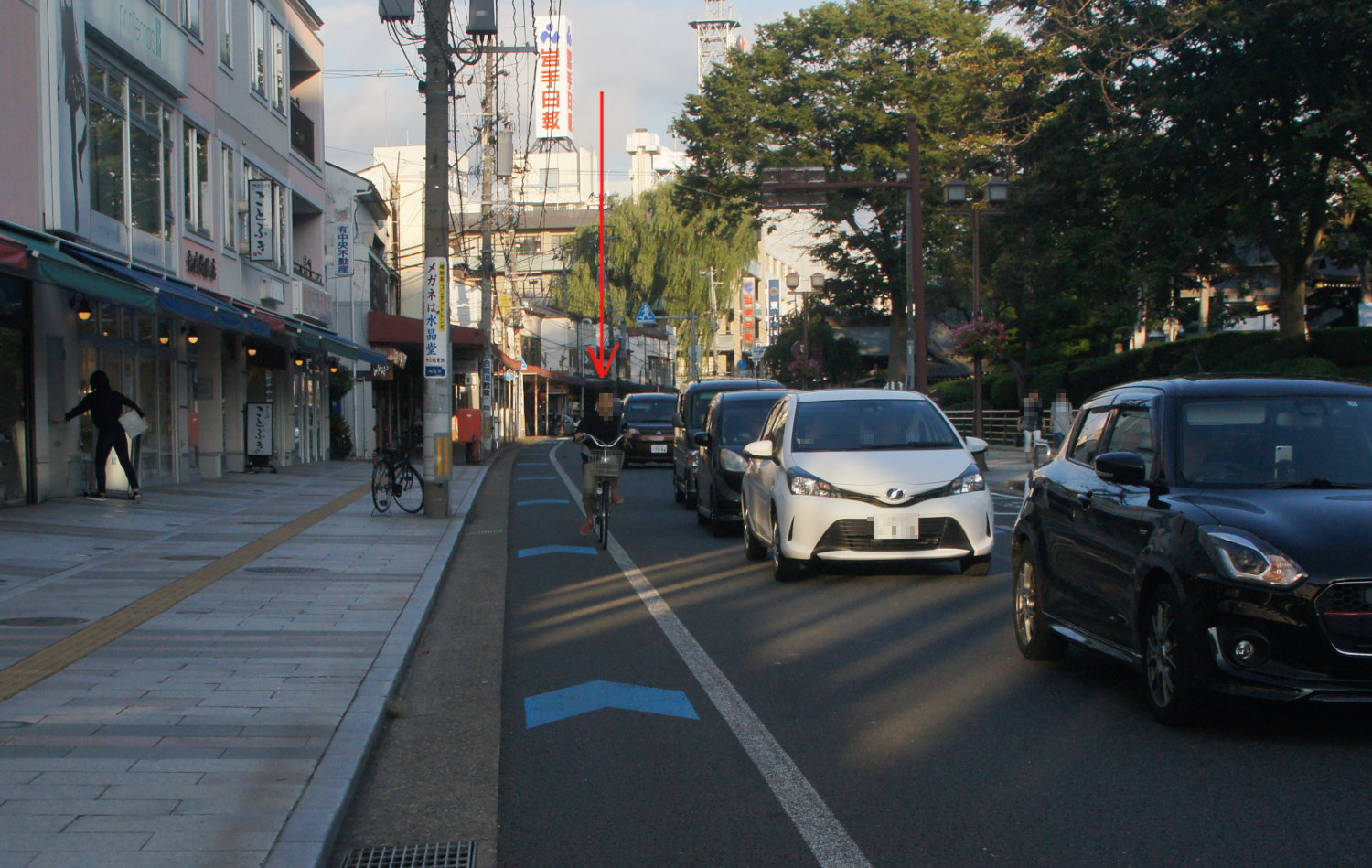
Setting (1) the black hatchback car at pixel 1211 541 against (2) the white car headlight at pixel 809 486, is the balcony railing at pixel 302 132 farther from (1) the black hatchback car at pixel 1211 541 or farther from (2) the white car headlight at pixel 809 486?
(1) the black hatchback car at pixel 1211 541

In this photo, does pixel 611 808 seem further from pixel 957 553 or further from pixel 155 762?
pixel 957 553

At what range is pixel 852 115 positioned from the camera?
133ft

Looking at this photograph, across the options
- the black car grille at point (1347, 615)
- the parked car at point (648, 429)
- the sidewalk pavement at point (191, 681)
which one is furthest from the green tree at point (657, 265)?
the black car grille at point (1347, 615)

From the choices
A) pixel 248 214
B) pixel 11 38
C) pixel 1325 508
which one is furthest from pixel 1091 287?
pixel 1325 508

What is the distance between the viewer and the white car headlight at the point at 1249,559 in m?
5.48

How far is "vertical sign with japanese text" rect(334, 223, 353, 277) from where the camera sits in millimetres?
35500

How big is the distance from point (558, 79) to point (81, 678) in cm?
6996

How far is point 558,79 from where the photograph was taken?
242 feet

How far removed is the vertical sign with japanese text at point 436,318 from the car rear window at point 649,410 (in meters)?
14.1

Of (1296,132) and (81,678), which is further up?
(1296,132)

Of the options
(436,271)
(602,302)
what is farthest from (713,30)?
(436,271)

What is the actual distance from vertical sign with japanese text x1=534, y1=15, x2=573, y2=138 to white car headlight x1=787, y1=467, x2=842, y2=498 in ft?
210

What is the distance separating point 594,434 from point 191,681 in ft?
25.6

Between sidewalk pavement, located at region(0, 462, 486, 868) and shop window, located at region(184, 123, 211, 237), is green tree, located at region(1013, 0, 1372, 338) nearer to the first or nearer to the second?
shop window, located at region(184, 123, 211, 237)
